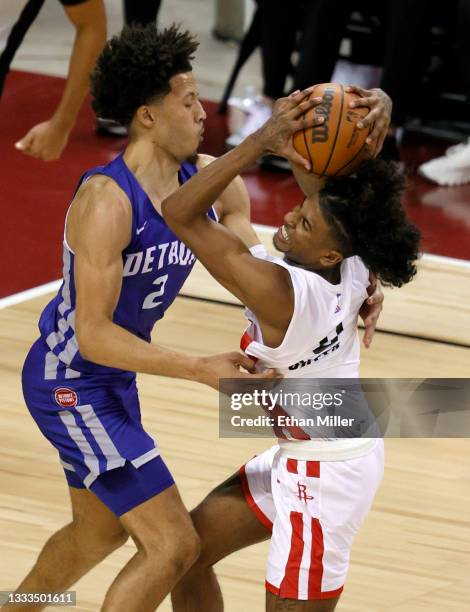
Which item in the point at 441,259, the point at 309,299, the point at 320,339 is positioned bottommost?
the point at 441,259

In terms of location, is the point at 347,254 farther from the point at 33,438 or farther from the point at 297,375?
the point at 33,438

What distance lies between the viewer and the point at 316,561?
3133 mm

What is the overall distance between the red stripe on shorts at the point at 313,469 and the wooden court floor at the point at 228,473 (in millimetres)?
877

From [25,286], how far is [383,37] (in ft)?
11.0

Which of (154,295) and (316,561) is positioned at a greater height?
(154,295)

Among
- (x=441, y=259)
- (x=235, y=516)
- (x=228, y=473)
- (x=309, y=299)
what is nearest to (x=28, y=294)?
(x=228, y=473)

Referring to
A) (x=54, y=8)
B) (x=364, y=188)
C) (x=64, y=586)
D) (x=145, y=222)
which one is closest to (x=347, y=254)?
(x=364, y=188)

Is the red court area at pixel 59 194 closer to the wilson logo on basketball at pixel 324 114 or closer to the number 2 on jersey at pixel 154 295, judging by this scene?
the number 2 on jersey at pixel 154 295

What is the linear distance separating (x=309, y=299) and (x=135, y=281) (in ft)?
1.76

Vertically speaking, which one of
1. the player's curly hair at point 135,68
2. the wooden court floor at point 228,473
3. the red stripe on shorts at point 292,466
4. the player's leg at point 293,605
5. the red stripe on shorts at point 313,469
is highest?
the player's curly hair at point 135,68

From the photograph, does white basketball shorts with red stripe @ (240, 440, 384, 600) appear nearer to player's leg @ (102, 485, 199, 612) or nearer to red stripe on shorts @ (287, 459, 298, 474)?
red stripe on shorts @ (287, 459, 298, 474)

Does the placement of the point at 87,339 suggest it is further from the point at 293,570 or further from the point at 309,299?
the point at 293,570

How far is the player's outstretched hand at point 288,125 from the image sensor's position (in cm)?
291

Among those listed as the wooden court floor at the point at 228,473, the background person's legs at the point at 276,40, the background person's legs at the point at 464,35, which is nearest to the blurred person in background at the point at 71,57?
the wooden court floor at the point at 228,473
